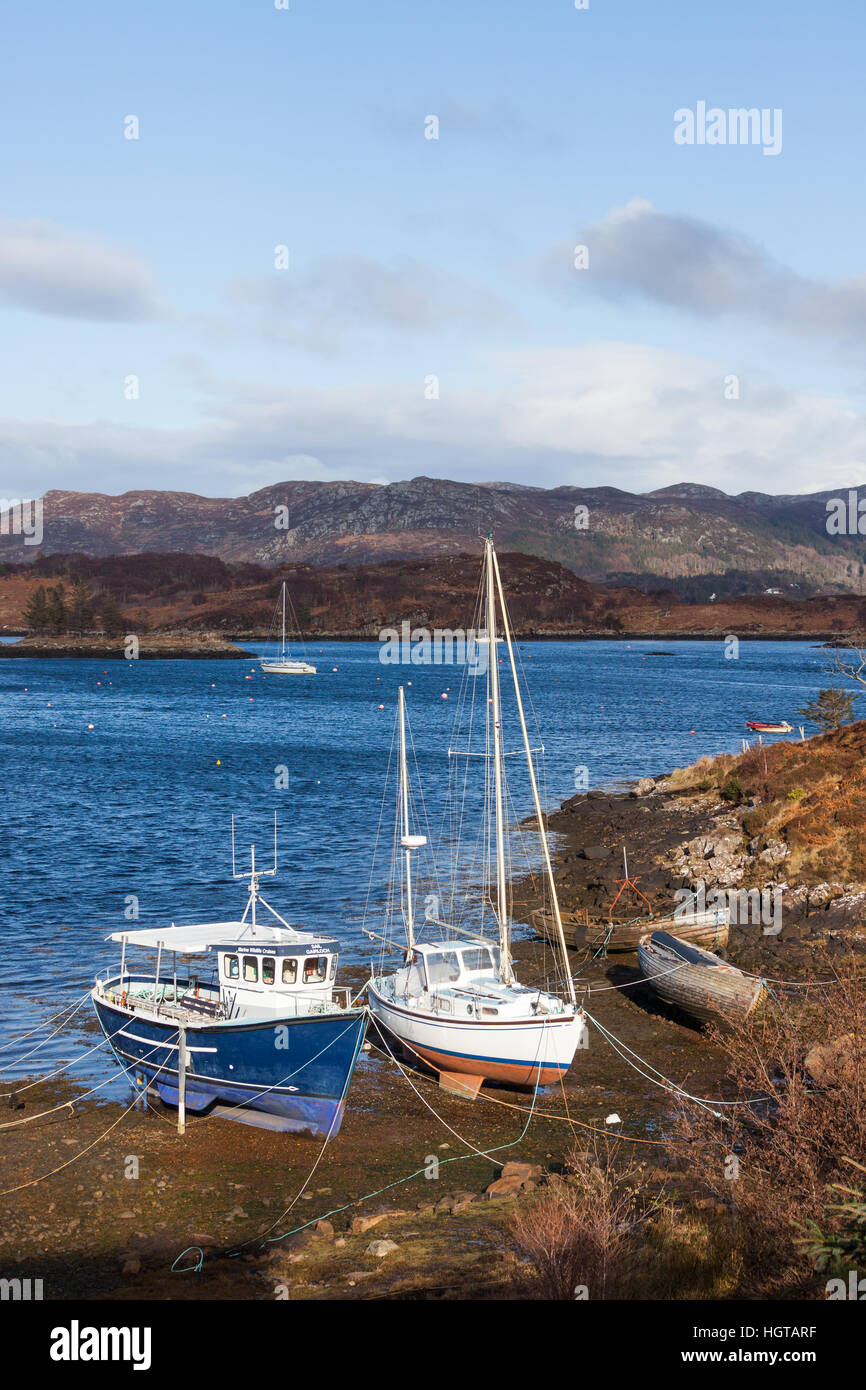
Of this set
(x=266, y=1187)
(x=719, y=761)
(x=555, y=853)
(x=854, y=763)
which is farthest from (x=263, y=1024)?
(x=719, y=761)

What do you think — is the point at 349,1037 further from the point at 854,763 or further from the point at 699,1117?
the point at 854,763

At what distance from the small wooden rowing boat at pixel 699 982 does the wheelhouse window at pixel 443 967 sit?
5652mm

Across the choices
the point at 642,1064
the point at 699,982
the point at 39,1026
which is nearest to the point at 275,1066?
the point at 642,1064

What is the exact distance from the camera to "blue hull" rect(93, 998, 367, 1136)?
21.0m

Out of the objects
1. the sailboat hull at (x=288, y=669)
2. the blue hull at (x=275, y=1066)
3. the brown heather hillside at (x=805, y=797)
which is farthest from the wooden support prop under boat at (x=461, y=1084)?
the sailboat hull at (x=288, y=669)

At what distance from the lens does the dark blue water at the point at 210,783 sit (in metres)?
36.1

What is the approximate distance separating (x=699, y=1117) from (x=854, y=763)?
28844 mm

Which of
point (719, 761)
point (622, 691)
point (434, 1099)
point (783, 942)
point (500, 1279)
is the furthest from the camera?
point (622, 691)

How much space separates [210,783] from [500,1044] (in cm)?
4907

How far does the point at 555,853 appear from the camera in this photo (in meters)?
45.7

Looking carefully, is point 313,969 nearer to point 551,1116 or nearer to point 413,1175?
point 413,1175

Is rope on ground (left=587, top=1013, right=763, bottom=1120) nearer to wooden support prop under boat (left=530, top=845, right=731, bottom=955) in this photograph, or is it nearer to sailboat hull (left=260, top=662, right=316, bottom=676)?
wooden support prop under boat (left=530, top=845, right=731, bottom=955)

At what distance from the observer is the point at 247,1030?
21.4m

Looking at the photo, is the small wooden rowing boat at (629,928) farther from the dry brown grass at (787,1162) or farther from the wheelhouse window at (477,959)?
the dry brown grass at (787,1162)
